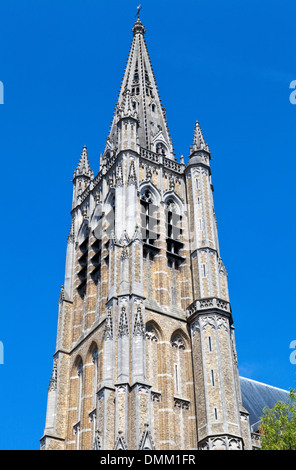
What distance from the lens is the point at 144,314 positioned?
34.8 meters

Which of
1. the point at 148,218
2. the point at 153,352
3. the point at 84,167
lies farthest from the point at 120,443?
the point at 84,167

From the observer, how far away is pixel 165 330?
36250mm

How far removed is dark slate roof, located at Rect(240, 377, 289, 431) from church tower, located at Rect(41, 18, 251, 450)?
292 inches

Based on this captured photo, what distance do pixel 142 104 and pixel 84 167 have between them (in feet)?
20.3

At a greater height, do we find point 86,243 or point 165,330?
point 86,243

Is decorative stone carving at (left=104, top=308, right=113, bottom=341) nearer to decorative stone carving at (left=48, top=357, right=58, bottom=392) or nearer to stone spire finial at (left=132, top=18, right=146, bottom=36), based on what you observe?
decorative stone carving at (left=48, top=357, right=58, bottom=392)

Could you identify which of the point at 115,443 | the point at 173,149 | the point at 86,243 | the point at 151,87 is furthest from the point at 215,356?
the point at 151,87

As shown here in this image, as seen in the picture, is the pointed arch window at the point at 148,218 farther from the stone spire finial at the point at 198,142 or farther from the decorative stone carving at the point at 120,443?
the decorative stone carving at the point at 120,443

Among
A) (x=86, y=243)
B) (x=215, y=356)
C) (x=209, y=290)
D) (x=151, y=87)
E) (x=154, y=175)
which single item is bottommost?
(x=215, y=356)

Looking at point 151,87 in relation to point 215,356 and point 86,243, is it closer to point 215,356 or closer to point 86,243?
point 86,243

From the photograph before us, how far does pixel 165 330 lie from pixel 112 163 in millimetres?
12404

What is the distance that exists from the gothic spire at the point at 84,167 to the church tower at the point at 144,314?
156 centimetres

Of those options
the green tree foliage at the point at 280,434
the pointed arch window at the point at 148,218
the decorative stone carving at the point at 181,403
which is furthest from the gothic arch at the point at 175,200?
the green tree foliage at the point at 280,434
